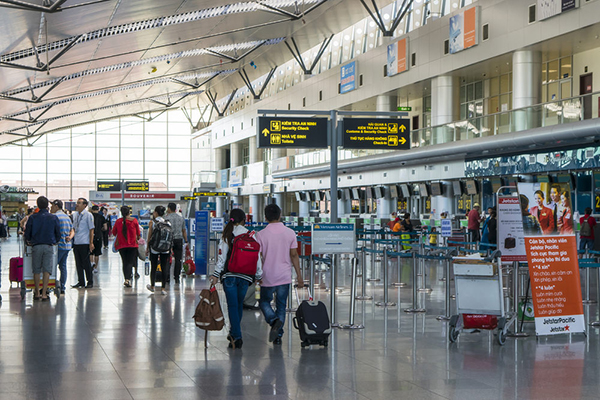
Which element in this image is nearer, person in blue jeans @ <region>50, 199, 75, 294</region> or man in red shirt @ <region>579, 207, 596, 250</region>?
person in blue jeans @ <region>50, 199, 75, 294</region>

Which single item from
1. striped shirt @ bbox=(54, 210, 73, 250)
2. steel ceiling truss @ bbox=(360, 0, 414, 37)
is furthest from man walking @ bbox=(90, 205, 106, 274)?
steel ceiling truss @ bbox=(360, 0, 414, 37)

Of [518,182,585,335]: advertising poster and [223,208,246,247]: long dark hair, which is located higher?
[223,208,246,247]: long dark hair

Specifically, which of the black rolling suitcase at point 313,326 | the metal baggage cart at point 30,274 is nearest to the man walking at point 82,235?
the metal baggage cart at point 30,274

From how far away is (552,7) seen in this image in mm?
22734

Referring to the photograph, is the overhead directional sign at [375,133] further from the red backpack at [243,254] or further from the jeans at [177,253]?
the red backpack at [243,254]

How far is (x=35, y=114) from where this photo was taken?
156ft

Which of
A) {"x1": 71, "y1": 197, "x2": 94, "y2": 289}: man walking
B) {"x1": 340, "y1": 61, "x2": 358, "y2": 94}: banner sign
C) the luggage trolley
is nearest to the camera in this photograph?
the luggage trolley

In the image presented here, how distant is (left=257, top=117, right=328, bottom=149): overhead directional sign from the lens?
1502 cm

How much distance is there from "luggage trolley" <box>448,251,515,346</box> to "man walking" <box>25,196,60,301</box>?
6.71 m

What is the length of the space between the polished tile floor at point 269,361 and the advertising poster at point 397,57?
22140 millimetres

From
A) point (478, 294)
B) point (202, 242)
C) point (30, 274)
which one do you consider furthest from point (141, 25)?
point (478, 294)

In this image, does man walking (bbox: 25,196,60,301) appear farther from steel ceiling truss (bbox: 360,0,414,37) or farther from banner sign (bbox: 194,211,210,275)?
steel ceiling truss (bbox: 360,0,414,37)

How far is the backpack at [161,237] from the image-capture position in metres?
13.9

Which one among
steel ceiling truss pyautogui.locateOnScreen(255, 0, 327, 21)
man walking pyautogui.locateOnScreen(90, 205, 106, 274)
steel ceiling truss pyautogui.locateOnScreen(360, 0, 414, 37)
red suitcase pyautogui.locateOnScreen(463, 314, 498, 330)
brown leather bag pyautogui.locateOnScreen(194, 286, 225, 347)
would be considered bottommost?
red suitcase pyautogui.locateOnScreen(463, 314, 498, 330)
